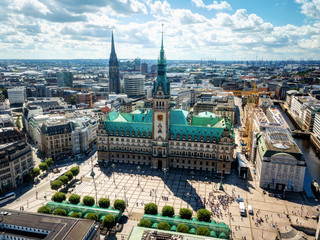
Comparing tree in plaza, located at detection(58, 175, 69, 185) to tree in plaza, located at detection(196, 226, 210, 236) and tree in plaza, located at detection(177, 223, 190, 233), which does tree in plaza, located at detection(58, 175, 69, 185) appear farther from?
tree in plaza, located at detection(196, 226, 210, 236)

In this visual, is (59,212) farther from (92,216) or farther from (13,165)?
(13,165)

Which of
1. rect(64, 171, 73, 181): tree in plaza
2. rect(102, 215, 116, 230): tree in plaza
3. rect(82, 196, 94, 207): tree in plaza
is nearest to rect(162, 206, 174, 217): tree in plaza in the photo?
rect(102, 215, 116, 230): tree in plaza

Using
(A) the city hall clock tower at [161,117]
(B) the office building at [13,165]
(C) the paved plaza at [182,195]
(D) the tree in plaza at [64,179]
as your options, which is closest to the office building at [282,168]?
(C) the paved plaza at [182,195]

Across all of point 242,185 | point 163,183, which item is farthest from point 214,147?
point 163,183

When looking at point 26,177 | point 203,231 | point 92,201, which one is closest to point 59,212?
point 92,201

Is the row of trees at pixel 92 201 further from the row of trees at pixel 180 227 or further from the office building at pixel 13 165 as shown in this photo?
the office building at pixel 13 165
